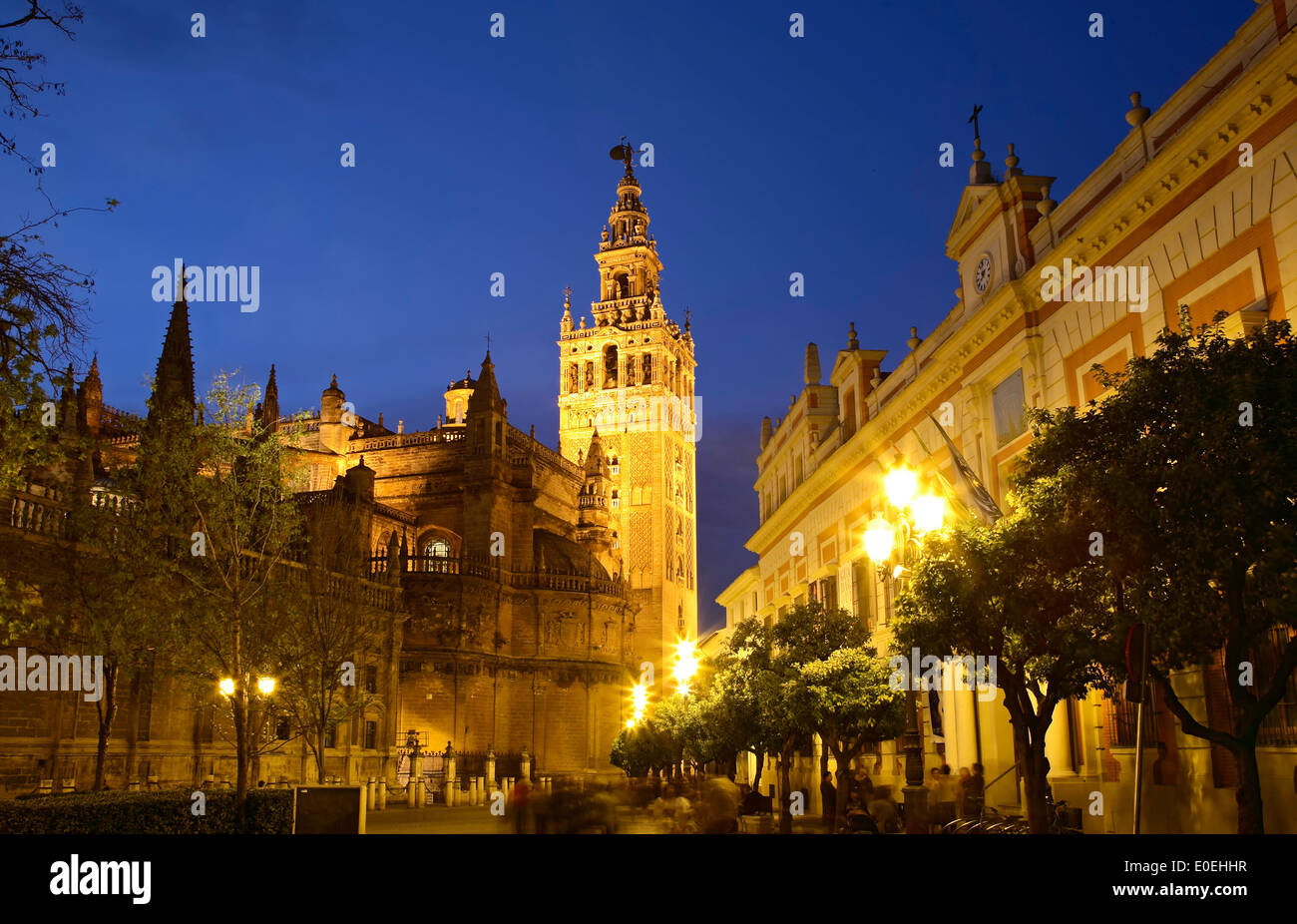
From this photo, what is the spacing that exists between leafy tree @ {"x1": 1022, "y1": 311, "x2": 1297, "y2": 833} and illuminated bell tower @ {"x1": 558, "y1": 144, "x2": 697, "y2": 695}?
236 feet

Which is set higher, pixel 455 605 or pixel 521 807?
pixel 455 605

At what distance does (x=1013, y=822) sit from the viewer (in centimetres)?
1586

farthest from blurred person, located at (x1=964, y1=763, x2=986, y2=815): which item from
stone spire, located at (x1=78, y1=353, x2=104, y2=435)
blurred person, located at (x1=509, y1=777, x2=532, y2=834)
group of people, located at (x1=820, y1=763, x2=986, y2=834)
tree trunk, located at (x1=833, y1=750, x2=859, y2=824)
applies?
stone spire, located at (x1=78, y1=353, x2=104, y2=435)

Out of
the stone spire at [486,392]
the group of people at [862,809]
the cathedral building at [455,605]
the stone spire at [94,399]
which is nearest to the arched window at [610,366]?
the cathedral building at [455,605]

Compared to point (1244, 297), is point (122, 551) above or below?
below

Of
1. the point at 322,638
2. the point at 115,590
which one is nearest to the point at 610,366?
the point at 322,638

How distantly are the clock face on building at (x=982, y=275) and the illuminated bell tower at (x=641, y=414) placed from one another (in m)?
62.0

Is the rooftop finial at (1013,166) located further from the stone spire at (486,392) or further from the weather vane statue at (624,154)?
the weather vane statue at (624,154)

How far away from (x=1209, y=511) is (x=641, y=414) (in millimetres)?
85333

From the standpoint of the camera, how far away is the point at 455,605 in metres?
51.1

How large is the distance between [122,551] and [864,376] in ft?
66.8

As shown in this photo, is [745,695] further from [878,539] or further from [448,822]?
[448,822]
